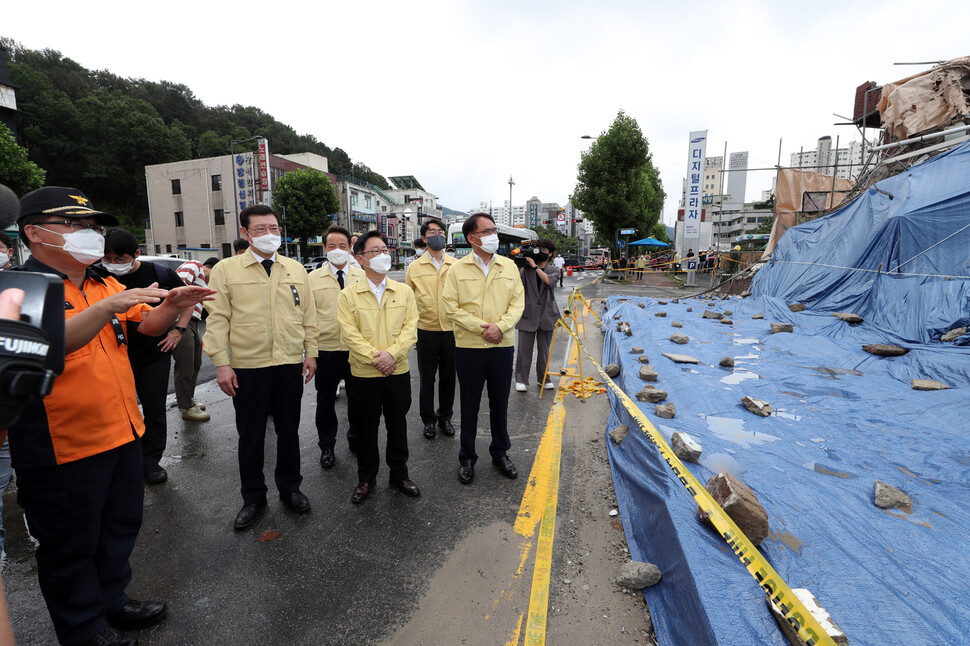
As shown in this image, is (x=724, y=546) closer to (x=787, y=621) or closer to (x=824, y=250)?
(x=787, y=621)

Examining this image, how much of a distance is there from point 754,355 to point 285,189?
3733 centimetres

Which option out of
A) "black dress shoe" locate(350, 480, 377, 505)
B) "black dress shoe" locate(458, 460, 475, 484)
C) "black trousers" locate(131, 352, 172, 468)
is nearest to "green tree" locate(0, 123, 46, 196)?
"black trousers" locate(131, 352, 172, 468)

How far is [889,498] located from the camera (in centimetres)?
258

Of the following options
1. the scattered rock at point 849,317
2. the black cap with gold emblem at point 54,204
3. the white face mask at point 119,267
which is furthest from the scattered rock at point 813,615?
the scattered rock at point 849,317

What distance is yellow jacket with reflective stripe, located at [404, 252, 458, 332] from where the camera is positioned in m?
4.51

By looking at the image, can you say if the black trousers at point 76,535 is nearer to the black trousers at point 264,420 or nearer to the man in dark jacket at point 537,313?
the black trousers at point 264,420

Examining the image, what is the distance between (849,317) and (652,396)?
5.18 m

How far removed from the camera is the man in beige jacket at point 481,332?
3.52 meters

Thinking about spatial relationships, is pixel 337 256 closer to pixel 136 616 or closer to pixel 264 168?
pixel 136 616


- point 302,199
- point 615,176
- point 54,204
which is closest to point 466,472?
point 54,204

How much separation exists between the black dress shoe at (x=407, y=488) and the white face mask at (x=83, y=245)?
2.36m

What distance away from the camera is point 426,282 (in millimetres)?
4566

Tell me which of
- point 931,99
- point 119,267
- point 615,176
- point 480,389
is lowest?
point 480,389

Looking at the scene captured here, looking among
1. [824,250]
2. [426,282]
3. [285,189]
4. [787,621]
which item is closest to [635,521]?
[787,621]
